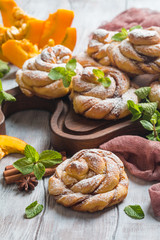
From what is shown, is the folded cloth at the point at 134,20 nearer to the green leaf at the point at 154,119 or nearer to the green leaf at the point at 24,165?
the green leaf at the point at 154,119

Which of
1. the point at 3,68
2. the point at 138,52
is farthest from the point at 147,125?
the point at 3,68

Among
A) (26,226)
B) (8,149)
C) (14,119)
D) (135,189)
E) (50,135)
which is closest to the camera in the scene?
(26,226)

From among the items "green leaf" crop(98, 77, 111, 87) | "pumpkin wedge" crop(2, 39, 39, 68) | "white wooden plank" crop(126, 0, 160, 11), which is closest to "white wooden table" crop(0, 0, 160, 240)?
"green leaf" crop(98, 77, 111, 87)

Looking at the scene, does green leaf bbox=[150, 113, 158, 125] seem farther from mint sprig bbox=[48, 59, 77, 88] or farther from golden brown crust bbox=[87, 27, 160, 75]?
mint sprig bbox=[48, 59, 77, 88]

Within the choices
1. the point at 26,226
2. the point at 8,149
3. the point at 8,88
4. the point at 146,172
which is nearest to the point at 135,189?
the point at 146,172

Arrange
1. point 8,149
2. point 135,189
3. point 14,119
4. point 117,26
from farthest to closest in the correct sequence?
point 117,26 < point 14,119 < point 8,149 < point 135,189

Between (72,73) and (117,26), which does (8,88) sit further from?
(117,26)
